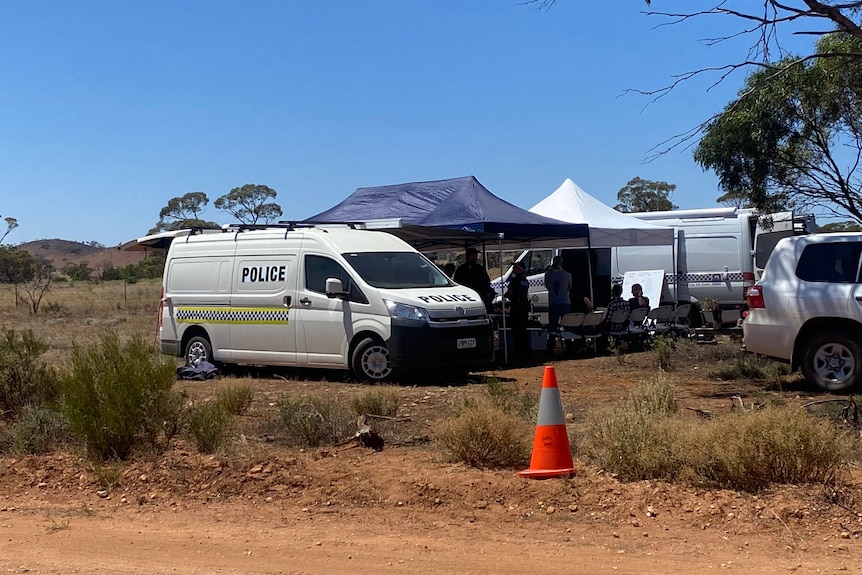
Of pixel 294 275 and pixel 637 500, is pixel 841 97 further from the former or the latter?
pixel 637 500

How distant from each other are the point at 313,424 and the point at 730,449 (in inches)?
138

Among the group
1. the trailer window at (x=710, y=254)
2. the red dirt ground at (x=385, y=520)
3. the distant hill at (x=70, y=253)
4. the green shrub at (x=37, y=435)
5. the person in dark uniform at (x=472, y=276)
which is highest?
the distant hill at (x=70, y=253)

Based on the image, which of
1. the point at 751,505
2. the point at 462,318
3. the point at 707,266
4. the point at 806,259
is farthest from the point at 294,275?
the point at 707,266

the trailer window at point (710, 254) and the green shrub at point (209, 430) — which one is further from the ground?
the trailer window at point (710, 254)

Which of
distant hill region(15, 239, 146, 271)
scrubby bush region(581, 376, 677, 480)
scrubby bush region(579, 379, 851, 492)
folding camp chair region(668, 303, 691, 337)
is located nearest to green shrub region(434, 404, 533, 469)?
scrubby bush region(581, 376, 677, 480)

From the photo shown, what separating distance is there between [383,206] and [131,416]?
1057cm

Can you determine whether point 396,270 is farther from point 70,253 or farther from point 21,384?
point 70,253

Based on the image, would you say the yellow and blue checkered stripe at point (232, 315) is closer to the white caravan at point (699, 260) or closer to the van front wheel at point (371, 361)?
the van front wheel at point (371, 361)

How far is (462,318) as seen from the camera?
1250cm

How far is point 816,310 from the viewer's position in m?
10.6

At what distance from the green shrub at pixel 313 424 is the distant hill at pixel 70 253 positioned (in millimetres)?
107240

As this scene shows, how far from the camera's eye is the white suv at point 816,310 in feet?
34.4

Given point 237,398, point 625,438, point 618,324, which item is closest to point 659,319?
point 618,324

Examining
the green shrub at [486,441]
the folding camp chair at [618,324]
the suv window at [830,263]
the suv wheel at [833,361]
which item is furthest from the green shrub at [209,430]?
the folding camp chair at [618,324]
